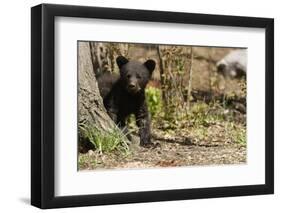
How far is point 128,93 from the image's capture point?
4844 millimetres

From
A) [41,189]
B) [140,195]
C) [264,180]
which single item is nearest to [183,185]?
[140,195]

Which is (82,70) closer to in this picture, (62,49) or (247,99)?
(62,49)

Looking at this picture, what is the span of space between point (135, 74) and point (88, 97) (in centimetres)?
43

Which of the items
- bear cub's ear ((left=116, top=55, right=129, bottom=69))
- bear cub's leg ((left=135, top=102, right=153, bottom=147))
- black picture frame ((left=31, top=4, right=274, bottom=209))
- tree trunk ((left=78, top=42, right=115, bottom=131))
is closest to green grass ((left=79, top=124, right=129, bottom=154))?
tree trunk ((left=78, top=42, right=115, bottom=131))

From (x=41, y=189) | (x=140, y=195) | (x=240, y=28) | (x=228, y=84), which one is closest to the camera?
(x=41, y=189)

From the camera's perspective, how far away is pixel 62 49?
4.36 metres

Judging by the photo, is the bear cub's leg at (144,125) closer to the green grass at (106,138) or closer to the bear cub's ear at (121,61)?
the green grass at (106,138)

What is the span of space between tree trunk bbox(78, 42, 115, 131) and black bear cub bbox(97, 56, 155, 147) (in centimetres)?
6

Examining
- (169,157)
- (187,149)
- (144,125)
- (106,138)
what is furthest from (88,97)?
(187,149)

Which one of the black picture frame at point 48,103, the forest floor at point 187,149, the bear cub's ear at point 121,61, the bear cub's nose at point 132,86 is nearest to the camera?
the black picture frame at point 48,103

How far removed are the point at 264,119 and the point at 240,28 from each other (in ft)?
2.06

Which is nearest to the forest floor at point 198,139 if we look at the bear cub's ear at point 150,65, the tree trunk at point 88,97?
the tree trunk at point 88,97

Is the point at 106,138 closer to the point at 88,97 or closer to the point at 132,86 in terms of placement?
the point at 88,97

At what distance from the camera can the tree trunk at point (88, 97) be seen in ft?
14.7
